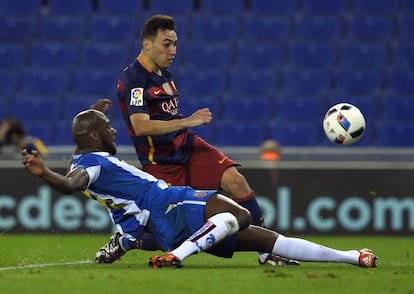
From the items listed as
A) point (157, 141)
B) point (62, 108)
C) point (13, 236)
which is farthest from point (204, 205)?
point (62, 108)

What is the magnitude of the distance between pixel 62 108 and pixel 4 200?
3.95 meters

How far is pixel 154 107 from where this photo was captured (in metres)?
8.77

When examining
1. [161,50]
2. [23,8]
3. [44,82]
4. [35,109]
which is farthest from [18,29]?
[161,50]

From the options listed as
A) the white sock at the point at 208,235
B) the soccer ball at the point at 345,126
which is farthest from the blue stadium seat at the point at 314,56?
the white sock at the point at 208,235

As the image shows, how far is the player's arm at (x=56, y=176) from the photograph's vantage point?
22.5ft

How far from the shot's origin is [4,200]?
555 inches

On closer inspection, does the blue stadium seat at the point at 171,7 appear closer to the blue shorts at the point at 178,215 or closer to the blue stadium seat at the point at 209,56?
the blue stadium seat at the point at 209,56

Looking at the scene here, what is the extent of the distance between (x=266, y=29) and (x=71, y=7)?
3.37 metres

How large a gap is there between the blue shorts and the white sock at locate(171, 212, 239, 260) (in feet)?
0.85

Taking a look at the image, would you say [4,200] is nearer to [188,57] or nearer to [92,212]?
[92,212]

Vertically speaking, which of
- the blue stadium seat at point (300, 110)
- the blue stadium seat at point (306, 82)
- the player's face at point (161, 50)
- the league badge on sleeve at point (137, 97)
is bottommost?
the blue stadium seat at point (300, 110)

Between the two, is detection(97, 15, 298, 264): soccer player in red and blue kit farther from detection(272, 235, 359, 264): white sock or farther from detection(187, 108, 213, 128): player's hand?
detection(272, 235, 359, 264): white sock

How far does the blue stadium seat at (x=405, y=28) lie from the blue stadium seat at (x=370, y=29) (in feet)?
0.43

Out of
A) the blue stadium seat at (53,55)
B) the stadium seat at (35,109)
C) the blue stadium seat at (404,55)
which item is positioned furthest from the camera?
the blue stadium seat at (53,55)
